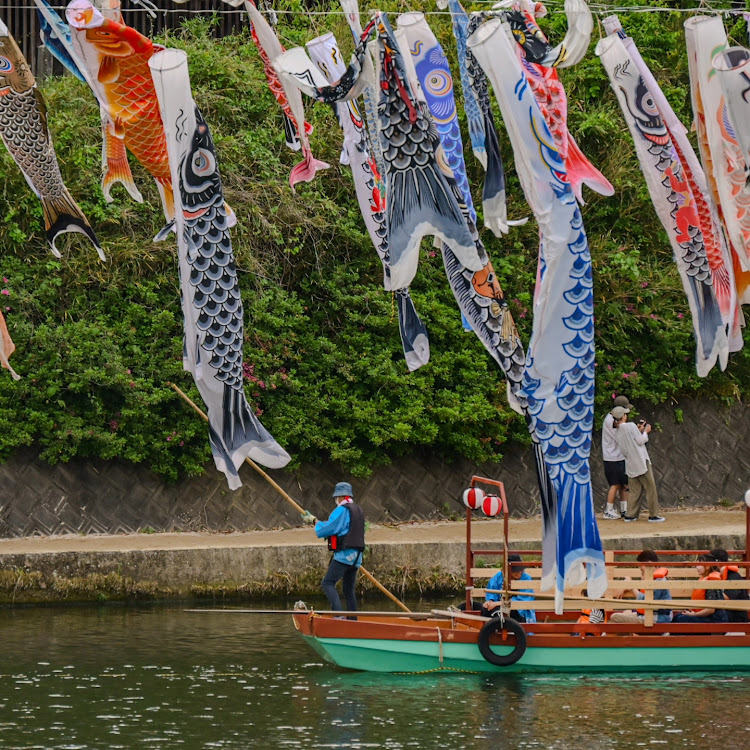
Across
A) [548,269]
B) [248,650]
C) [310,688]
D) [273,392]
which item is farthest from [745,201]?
[273,392]

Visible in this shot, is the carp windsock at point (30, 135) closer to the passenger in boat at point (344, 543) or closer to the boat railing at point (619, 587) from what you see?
the passenger in boat at point (344, 543)

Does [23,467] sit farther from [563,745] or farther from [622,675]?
[563,745]

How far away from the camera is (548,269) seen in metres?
8.78

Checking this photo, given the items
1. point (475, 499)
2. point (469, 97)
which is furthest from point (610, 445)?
point (469, 97)

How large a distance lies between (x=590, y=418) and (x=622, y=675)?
13.3 ft

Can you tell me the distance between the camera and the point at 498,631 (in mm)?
11836

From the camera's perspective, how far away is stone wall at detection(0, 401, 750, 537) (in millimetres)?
16359

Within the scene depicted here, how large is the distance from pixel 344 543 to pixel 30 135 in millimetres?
4639

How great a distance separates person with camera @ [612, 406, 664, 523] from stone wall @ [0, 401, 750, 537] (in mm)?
1073

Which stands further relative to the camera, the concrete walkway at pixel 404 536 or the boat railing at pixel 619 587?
the concrete walkway at pixel 404 536

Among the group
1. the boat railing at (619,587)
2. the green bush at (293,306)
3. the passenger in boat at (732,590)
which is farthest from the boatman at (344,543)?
the green bush at (293,306)

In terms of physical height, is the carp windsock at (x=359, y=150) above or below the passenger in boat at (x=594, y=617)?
above

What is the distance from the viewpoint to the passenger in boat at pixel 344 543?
41.3ft

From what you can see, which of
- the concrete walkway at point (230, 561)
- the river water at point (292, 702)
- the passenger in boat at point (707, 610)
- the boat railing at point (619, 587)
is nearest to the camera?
the river water at point (292, 702)
